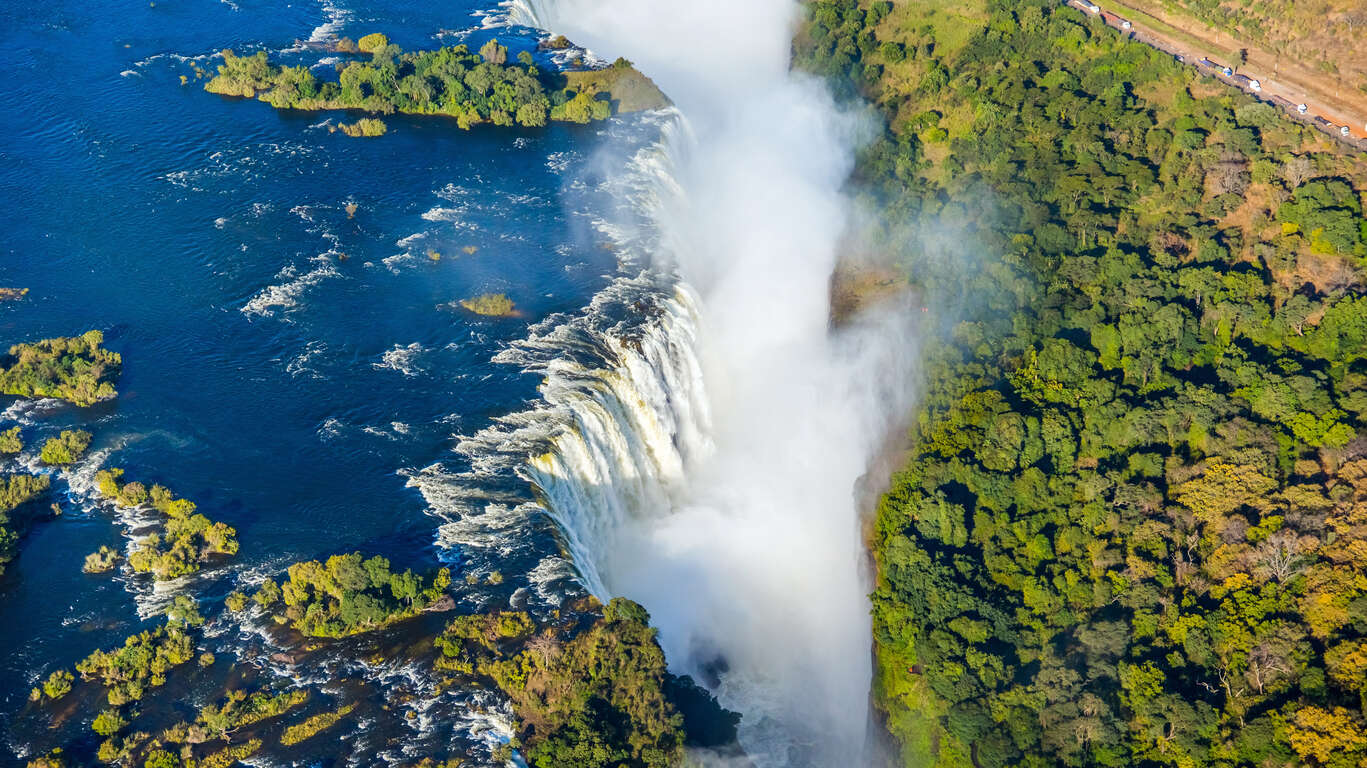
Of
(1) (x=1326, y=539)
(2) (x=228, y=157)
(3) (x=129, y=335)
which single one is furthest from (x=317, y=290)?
(1) (x=1326, y=539)

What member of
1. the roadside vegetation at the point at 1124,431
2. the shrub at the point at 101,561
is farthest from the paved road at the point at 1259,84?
the shrub at the point at 101,561

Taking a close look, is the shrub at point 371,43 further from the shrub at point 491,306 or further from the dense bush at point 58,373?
the dense bush at point 58,373

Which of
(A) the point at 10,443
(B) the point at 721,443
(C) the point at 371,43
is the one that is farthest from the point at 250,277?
(C) the point at 371,43

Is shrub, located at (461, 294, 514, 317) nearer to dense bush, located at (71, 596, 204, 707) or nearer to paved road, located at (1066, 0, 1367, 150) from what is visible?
dense bush, located at (71, 596, 204, 707)

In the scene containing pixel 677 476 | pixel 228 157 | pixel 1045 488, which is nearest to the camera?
pixel 1045 488

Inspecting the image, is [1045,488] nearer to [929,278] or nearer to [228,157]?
[929,278]

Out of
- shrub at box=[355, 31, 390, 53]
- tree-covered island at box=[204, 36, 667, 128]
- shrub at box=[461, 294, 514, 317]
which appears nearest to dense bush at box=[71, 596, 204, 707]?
shrub at box=[461, 294, 514, 317]

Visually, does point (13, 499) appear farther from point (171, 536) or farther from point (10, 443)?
point (171, 536)
